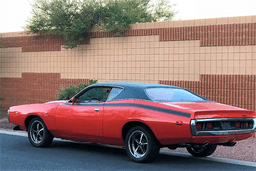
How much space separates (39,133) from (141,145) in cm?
329

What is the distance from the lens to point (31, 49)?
813 inches

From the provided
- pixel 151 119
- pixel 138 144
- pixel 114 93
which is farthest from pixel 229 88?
pixel 151 119

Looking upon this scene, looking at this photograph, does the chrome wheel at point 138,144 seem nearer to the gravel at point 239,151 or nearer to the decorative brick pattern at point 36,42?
the gravel at point 239,151

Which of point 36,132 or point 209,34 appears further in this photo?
point 209,34

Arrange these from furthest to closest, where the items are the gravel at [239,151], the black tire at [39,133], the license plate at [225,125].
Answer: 1. the black tire at [39,133]
2. the gravel at [239,151]
3. the license plate at [225,125]

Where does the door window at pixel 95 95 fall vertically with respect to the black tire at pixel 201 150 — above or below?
above

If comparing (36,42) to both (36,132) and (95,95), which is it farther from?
(95,95)

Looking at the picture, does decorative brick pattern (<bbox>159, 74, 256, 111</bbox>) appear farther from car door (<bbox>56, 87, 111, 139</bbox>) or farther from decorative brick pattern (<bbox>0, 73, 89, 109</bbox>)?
car door (<bbox>56, 87, 111, 139</bbox>)

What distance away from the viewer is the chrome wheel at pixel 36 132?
10006 millimetres

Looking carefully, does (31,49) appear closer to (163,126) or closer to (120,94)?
(120,94)

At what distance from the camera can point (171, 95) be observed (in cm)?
844

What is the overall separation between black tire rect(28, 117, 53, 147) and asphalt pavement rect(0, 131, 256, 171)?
0.16 m

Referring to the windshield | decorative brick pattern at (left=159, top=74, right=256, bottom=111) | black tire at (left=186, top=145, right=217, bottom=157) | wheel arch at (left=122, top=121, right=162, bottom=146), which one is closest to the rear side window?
the windshield

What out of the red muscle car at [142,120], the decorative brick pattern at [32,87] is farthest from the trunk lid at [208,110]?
the decorative brick pattern at [32,87]
